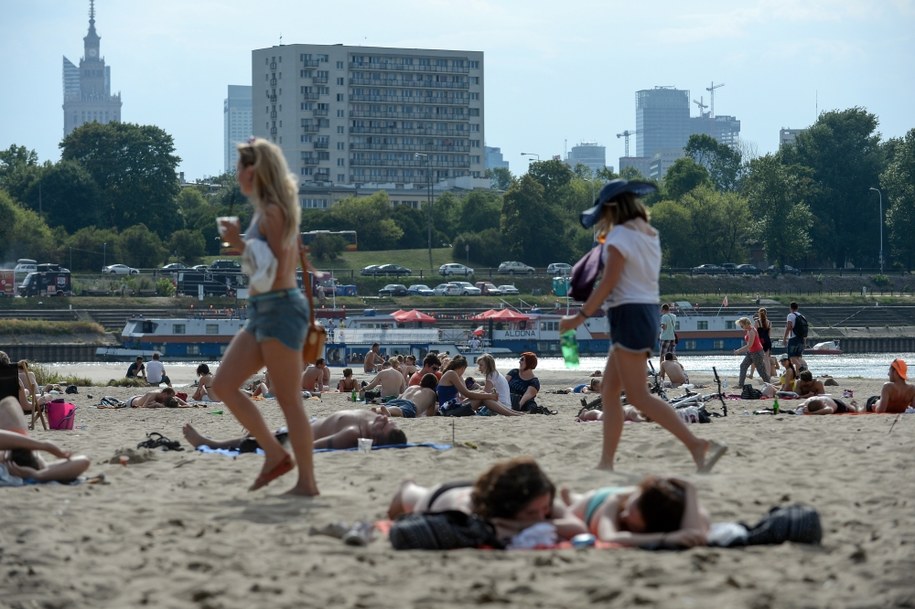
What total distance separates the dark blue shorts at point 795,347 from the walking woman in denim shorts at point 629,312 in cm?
1247

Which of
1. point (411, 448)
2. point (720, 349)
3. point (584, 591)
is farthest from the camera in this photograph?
point (720, 349)

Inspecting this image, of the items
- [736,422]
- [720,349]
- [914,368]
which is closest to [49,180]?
[720,349]

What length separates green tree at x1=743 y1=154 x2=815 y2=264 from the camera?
83.3 m

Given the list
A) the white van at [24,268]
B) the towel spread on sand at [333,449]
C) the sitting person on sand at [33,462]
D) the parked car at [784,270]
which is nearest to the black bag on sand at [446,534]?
the sitting person on sand at [33,462]

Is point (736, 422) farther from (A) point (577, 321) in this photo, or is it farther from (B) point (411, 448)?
(A) point (577, 321)

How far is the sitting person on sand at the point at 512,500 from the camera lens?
16.8 ft

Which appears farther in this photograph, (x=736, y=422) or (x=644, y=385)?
(x=736, y=422)

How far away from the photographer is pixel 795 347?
63.1ft

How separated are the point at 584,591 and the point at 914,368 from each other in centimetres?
4050

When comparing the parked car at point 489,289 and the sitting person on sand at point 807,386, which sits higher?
the parked car at point 489,289

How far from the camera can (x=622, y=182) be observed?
7.13 metres

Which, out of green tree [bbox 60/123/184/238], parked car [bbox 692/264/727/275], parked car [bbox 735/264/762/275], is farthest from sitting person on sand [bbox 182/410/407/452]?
green tree [bbox 60/123/184/238]

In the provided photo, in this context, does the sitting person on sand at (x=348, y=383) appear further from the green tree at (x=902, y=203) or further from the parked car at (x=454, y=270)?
the green tree at (x=902, y=203)

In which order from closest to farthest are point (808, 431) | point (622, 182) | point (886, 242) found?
1. point (622, 182)
2. point (808, 431)
3. point (886, 242)
